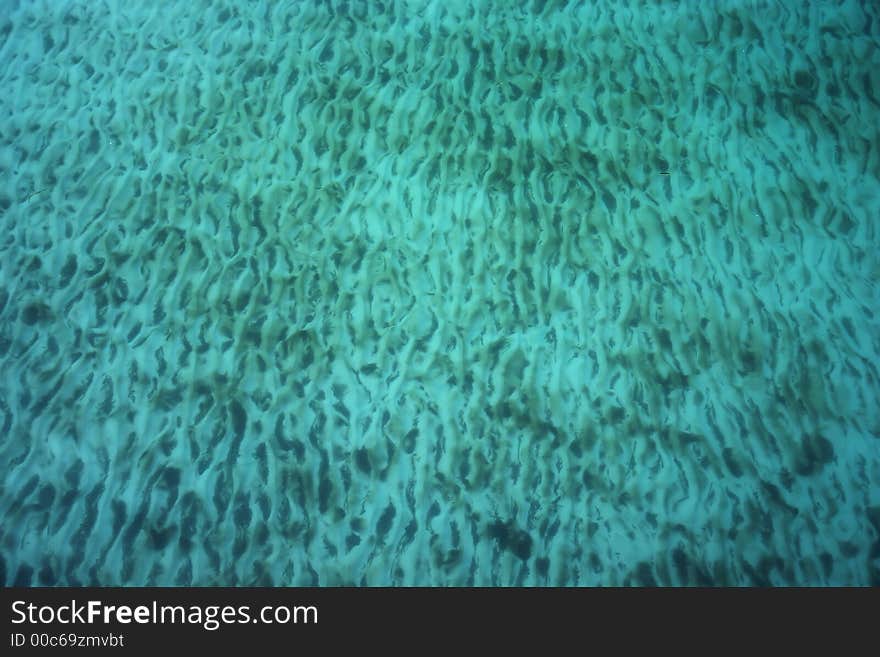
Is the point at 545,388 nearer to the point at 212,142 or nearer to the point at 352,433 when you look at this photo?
the point at 352,433

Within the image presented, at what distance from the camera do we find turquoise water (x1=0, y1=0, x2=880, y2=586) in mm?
707

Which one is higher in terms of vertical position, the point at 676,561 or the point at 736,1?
the point at 736,1

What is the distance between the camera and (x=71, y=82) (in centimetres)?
93

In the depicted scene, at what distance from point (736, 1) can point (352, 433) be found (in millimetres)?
812

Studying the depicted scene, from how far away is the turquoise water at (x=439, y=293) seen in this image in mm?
707

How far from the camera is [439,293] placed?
810mm
